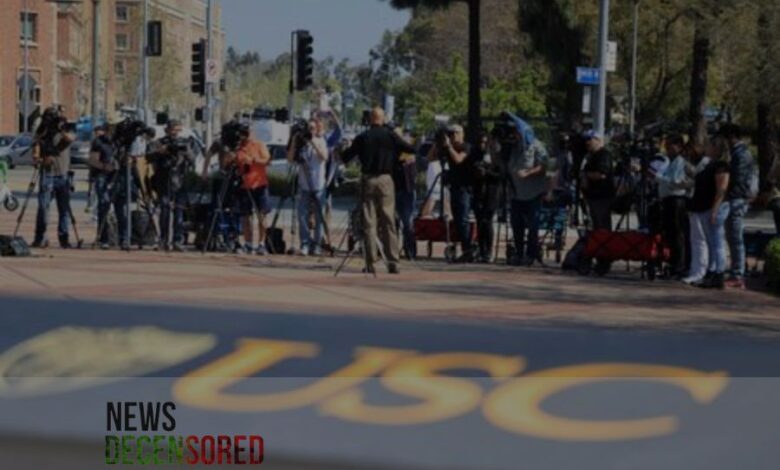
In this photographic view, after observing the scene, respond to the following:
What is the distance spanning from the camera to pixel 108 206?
1877 centimetres

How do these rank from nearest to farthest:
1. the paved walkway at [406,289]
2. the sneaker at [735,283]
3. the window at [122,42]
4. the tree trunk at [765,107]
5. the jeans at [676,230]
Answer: the paved walkway at [406,289] → the sneaker at [735,283] → the jeans at [676,230] → the tree trunk at [765,107] → the window at [122,42]

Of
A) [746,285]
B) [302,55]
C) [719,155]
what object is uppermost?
[302,55]

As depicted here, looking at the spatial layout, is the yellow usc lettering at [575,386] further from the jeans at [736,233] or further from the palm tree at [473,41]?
the palm tree at [473,41]

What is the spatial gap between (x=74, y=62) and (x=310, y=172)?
80537mm

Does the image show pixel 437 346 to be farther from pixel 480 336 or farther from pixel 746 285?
pixel 746 285

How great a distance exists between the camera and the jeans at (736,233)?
15109 mm

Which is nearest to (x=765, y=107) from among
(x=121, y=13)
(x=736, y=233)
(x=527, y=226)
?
(x=527, y=226)

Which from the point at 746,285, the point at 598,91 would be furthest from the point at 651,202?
the point at 598,91

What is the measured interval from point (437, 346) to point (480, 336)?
0.54 ft

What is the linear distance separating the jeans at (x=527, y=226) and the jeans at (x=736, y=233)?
2.54 metres

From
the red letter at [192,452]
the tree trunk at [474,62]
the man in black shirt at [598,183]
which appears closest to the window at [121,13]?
the tree trunk at [474,62]

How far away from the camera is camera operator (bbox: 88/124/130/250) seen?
60.7ft

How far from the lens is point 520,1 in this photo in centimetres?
3469

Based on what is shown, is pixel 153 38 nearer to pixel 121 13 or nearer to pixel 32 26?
pixel 32 26
